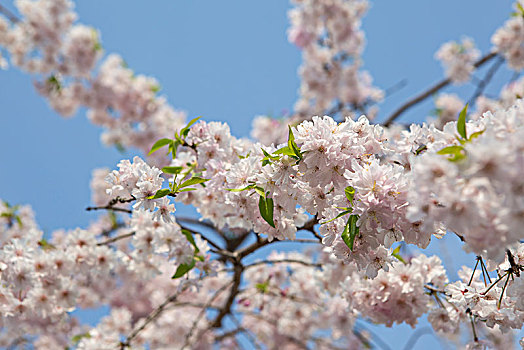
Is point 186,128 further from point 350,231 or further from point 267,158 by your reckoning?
point 350,231

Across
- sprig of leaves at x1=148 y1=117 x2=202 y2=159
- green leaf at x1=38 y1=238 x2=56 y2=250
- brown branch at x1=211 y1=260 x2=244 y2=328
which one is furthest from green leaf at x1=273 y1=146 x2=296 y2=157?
green leaf at x1=38 y1=238 x2=56 y2=250

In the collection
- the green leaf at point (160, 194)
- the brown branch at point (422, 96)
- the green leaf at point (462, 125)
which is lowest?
the green leaf at point (462, 125)

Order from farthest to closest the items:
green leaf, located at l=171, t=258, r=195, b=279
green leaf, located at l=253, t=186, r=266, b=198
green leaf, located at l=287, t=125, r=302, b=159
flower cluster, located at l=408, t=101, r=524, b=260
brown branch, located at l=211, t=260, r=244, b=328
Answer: brown branch, located at l=211, t=260, r=244, b=328, green leaf, located at l=171, t=258, r=195, b=279, green leaf, located at l=253, t=186, r=266, b=198, green leaf, located at l=287, t=125, r=302, b=159, flower cluster, located at l=408, t=101, r=524, b=260

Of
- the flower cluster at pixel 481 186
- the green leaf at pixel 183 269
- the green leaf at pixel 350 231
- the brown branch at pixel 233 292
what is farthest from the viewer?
the brown branch at pixel 233 292

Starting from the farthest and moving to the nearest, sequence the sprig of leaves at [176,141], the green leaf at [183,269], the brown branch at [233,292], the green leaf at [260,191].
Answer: the brown branch at [233,292] < the green leaf at [183,269] < the sprig of leaves at [176,141] < the green leaf at [260,191]

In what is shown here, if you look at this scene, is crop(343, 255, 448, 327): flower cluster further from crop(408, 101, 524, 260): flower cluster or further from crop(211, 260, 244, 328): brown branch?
crop(408, 101, 524, 260): flower cluster

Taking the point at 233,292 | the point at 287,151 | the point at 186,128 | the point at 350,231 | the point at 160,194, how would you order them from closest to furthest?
1. the point at 350,231
2. the point at 287,151
3. the point at 160,194
4. the point at 186,128
5. the point at 233,292

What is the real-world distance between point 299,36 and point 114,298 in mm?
5259

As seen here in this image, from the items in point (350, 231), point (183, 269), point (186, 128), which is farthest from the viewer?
point (183, 269)

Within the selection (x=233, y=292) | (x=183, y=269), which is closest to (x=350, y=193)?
(x=183, y=269)

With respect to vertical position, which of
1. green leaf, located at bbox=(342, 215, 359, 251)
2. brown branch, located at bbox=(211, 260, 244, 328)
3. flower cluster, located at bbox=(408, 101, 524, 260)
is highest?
brown branch, located at bbox=(211, 260, 244, 328)

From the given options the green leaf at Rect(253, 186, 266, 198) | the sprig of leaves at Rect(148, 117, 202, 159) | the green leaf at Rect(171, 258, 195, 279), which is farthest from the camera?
the green leaf at Rect(171, 258, 195, 279)

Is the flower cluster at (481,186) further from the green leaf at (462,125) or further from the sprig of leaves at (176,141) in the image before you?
the sprig of leaves at (176,141)

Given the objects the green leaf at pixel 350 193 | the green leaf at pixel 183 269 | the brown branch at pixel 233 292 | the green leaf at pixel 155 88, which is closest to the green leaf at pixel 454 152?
the green leaf at pixel 350 193
